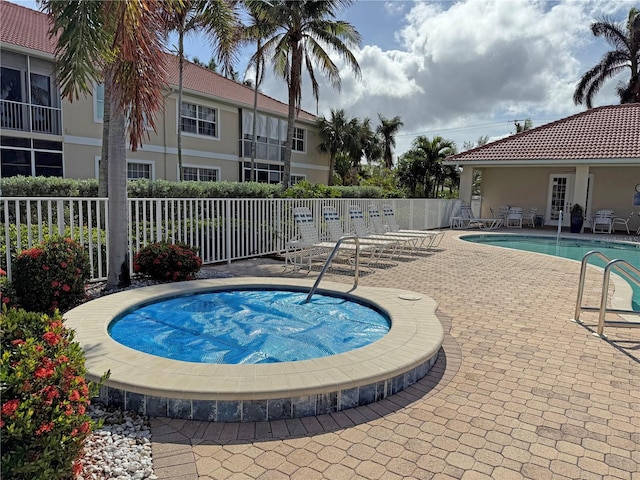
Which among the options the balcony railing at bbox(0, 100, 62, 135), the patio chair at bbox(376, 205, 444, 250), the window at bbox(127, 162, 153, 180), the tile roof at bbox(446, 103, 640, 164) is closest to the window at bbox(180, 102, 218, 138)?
the window at bbox(127, 162, 153, 180)

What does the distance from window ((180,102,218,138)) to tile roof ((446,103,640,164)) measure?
41.7ft

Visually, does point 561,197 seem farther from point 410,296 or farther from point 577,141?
point 410,296

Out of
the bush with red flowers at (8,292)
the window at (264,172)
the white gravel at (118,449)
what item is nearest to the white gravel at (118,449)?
the white gravel at (118,449)

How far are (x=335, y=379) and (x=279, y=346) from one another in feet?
6.78

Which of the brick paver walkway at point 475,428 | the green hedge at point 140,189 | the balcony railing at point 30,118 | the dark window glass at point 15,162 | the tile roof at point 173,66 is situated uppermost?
the tile roof at point 173,66

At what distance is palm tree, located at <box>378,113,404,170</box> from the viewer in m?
41.0

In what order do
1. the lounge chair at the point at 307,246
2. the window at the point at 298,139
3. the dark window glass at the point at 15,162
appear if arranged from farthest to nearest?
the window at the point at 298,139 < the dark window glass at the point at 15,162 < the lounge chair at the point at 307,246

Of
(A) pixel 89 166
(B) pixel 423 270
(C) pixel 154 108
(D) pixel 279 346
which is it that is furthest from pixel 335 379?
(A) pixel 89 166

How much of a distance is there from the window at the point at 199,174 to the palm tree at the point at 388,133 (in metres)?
21.0

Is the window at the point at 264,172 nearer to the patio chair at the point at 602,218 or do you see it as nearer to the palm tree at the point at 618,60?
the patio chair at the point at 602,218

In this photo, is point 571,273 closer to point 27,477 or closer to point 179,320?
point 179,320

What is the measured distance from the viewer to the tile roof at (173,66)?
1623cm

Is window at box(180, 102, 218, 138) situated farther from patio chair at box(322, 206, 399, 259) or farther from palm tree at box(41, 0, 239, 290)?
palm tree at box(41, 0, 239, 290)

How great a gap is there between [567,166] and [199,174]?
18.6m
